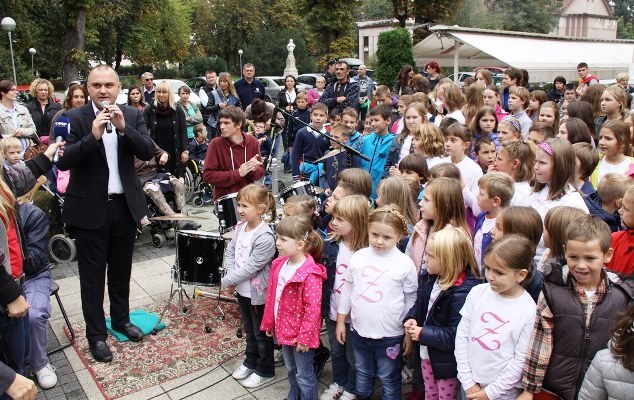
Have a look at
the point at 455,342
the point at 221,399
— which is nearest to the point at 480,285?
the point at 455,342

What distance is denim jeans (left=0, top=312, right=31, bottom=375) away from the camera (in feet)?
10.0

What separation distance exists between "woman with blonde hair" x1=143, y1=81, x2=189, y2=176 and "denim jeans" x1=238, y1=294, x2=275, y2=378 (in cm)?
433

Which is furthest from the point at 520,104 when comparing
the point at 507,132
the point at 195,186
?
the point at 195,186

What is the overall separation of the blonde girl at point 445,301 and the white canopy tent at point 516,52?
1428cm

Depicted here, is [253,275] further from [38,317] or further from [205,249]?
[38,317]

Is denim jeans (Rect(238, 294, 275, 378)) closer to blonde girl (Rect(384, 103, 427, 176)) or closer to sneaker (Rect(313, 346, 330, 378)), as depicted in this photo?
sneaker (Rect(313, 346, 330, 378))

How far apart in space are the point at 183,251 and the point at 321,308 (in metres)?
1.72

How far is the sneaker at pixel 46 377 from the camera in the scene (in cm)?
400

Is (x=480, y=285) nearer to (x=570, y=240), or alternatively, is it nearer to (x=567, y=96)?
(x=570, y=240)

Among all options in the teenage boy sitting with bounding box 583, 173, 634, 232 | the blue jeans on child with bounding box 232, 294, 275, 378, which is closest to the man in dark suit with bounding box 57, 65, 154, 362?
the blue jeans on child with bounding box 232, 294, 275, 378

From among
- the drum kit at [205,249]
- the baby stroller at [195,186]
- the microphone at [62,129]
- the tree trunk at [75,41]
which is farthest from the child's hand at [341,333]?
the tree trunk at [75,41]

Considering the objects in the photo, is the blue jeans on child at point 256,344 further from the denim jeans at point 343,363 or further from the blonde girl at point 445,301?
the blonde girl at point 445,301

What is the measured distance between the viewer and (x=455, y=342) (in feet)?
9.51

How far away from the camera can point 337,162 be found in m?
5.76
